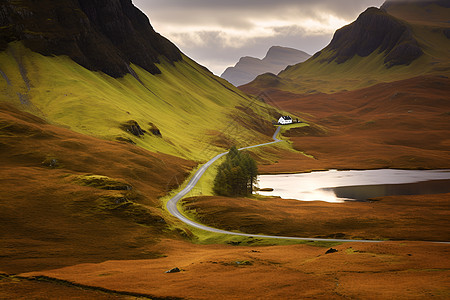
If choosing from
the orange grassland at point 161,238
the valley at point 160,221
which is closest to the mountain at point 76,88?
the valley at point 160,221

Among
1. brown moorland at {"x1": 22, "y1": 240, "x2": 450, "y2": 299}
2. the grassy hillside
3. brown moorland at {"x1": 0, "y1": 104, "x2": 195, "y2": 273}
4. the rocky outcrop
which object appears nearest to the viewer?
brown moorland at {"x1": 22, "y1": 240, "x2": 450, "y2": 299}

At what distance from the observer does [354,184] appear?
119m

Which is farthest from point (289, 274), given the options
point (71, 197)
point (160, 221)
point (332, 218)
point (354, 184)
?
point (354, 184)

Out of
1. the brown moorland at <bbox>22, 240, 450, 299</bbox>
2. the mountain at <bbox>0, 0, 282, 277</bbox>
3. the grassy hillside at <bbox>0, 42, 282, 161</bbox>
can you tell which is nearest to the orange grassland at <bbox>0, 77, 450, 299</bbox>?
the brown moorland at <bbox>22, 240, 450, 299</bbox>

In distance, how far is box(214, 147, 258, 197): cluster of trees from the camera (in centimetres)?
10119

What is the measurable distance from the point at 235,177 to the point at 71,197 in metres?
45.5

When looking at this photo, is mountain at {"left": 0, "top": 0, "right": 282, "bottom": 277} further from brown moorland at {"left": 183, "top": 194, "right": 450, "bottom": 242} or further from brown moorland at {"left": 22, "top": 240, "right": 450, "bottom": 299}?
brown moorland at {"left": 183, "top": 194, "right": 450, "bottom": 242}

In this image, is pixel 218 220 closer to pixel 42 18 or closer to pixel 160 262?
pixel 160 262

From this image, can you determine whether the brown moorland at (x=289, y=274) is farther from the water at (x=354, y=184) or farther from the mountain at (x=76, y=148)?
the water at (x=354, y=184)

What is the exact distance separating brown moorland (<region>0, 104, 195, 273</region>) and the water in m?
34.7

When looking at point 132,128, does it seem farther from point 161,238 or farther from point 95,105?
point 161,238

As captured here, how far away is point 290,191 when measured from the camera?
11262cm

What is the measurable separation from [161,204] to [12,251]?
37.5 metres

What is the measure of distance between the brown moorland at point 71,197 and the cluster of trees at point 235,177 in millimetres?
11630
